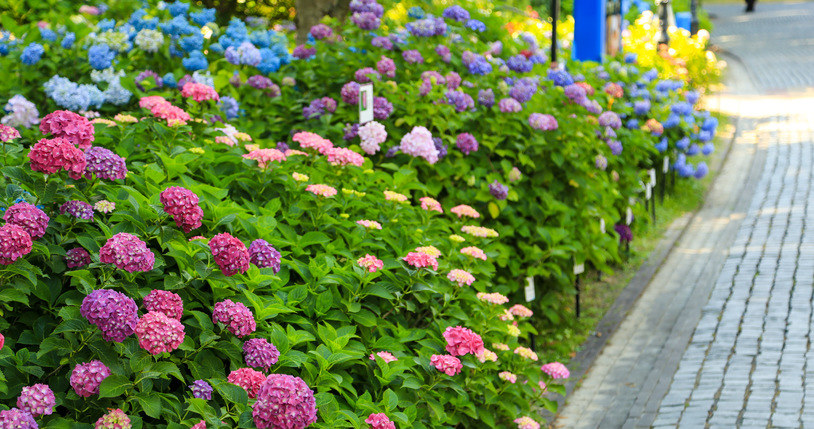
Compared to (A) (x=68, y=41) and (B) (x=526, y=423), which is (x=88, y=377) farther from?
(A) (x=68, y=41)

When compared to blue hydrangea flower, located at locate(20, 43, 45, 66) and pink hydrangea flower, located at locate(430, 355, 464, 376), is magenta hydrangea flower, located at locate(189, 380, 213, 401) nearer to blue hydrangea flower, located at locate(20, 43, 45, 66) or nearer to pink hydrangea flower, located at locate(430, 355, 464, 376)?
pink hydrangea flower, located at locate(430, 355, 464, 376)

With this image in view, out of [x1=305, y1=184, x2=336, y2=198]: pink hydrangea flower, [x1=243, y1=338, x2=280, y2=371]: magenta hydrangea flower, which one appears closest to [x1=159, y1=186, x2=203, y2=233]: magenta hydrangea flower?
[x1=243, y1=338, x2=280, y2=371]: magenta hydrangea flower

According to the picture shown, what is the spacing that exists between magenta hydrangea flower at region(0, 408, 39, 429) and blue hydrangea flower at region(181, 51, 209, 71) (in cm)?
386

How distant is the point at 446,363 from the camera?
11.4 ft

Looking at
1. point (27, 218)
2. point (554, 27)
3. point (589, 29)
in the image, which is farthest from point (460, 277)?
point (589, 29)

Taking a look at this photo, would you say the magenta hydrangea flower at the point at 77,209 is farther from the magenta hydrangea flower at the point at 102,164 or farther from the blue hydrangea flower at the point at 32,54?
the blue hydrangea flower at the point at 32,54

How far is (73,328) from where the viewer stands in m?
2.68

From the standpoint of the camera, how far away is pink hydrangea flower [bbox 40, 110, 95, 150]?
11.0 feet

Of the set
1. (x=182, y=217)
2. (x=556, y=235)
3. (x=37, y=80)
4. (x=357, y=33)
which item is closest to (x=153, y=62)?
(x=37, y=80)

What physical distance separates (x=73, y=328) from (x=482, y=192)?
3.11 metres

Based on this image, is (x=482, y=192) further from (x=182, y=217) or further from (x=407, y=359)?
(x=182, y=217)

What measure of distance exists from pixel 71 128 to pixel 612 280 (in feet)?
17.0

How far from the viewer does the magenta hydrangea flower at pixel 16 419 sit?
2.30 m

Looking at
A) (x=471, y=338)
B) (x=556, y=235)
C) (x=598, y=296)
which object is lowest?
(x=598, y=296)
